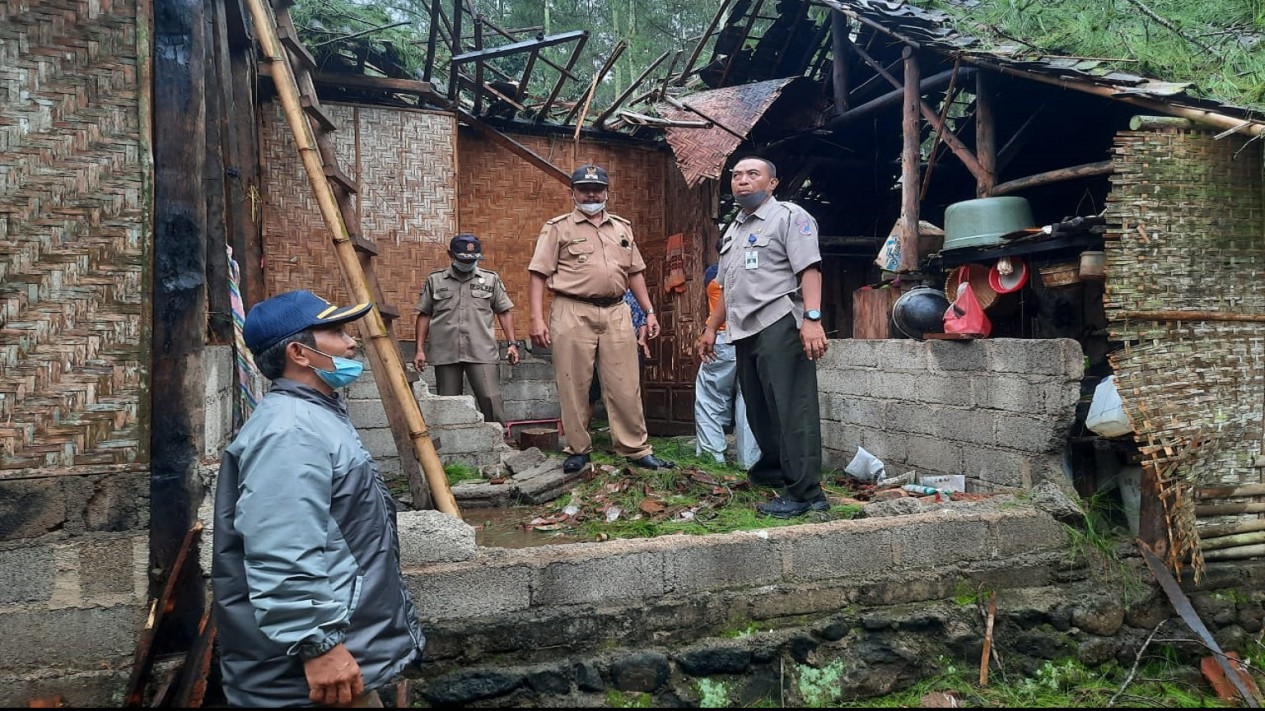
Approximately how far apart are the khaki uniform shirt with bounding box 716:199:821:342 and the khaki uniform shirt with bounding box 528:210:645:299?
1005 millimetres

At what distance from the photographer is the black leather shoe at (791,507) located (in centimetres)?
419

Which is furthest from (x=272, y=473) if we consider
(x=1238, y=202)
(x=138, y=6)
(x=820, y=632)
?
(x=1238, y=202)

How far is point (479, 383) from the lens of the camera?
21.9 feet

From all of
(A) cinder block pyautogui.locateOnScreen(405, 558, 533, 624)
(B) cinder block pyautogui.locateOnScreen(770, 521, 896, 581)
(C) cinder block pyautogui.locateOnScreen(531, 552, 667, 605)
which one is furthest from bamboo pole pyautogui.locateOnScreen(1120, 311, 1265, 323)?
(A) cinder block pyautogui.locateOnScreen(405, 558, 533, 624)

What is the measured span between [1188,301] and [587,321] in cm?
348

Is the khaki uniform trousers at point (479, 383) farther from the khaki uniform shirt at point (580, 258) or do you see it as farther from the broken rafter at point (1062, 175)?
the broken rafter at point (1062, 175)

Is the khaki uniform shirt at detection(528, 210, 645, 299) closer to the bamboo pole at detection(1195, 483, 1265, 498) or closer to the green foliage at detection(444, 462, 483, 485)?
the green foliage at detection(444, 462, 483, 485)

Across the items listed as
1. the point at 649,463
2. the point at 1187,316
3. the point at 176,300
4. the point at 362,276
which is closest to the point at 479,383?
the point at 649,463

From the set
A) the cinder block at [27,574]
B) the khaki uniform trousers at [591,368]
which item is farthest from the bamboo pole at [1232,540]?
the cinder block at [27,574]

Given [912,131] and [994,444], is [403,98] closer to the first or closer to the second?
[912,131]

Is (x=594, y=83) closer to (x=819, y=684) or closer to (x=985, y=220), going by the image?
(x=985, y=220)

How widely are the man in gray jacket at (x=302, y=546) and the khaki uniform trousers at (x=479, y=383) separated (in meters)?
4.30

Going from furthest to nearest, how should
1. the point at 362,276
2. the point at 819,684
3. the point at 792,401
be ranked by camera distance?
the point at 792,401 → the point at 362,276 → the point at 819,684

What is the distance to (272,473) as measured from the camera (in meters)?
2.01
